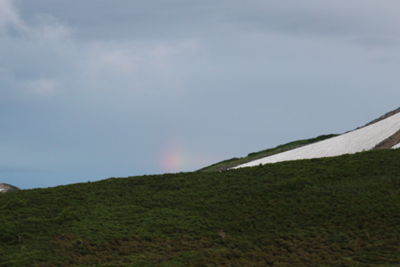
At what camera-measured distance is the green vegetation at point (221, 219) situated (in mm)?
12219

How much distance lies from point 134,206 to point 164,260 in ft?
17.7

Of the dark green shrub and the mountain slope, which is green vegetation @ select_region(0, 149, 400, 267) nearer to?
the dark green shrub

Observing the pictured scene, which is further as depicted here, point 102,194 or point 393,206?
point 102,194

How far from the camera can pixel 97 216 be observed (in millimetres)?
15891

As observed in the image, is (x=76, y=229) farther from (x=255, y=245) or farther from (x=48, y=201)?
(x=255, y=245)

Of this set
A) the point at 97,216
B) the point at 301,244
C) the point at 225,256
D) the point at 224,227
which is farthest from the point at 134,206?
the point at 301,244

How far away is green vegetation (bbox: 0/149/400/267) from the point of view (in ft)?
40.1

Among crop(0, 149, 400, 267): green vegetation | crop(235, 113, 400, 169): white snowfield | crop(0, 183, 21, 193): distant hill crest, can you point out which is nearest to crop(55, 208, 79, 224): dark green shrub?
crop(0, 149, 400, 267): green vegetation

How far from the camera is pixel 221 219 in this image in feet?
50.2

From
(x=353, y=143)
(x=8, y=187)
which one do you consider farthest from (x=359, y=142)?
(x=8, y=187)

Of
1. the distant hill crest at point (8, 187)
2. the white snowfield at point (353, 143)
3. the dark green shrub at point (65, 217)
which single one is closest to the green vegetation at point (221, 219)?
the dark green shrub at point (65, 217)

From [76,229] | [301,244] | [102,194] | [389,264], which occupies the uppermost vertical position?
[102,194]

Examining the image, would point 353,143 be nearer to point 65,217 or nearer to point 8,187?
point 65,217

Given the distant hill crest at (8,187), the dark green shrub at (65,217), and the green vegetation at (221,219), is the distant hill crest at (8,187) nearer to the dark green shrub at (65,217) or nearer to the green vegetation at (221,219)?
the green vegetation at (221,219)
